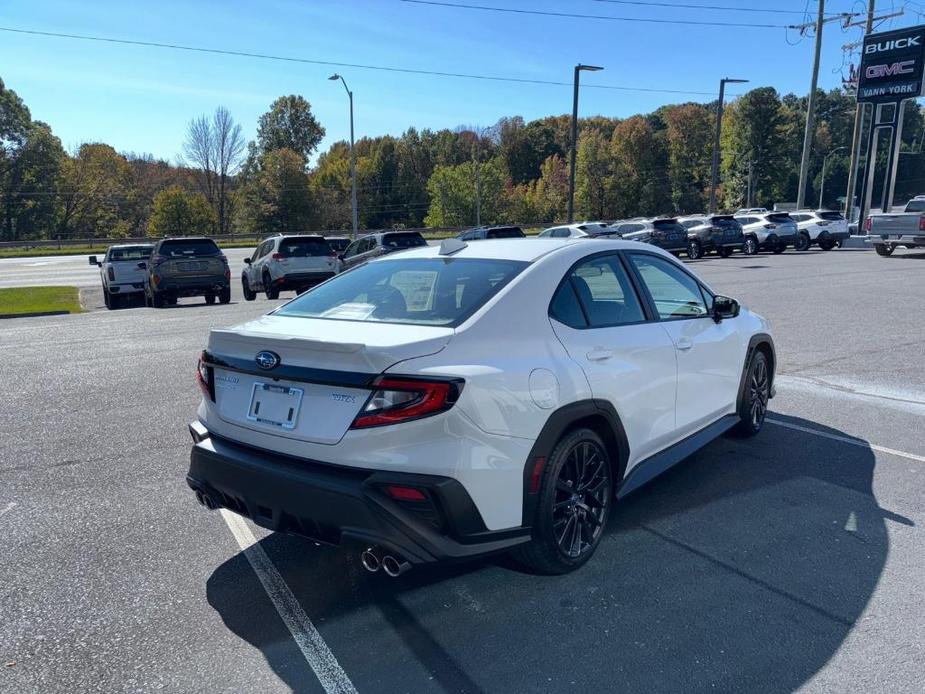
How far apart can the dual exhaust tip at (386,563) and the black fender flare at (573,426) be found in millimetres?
602

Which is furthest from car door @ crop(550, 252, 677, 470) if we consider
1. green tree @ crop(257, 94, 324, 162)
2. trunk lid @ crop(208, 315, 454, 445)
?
green tree @ crop(257, 94, 324, 162)

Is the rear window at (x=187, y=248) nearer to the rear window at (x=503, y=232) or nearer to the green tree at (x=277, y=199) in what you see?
the rear window at (x=503, y=232)

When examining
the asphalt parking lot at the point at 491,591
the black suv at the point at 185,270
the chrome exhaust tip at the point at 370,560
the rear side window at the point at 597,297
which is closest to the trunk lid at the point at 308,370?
the chrome exhaust tip at the point at 370,560

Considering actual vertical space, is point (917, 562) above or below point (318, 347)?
below

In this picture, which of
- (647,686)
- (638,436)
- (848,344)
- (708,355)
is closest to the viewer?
(647,686)

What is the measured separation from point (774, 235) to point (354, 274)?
30007 millimetres

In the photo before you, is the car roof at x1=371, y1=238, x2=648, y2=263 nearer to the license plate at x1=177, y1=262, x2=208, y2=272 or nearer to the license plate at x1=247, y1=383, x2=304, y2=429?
the license plate at x1=247, y1=383, x2=304, y2=429

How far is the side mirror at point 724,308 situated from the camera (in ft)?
15.6

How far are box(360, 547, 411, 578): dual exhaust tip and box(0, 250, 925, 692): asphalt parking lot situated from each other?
0.33 metres

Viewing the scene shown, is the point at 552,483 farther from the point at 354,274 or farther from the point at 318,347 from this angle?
the point at 354,274

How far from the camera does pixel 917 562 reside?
3.50 metres

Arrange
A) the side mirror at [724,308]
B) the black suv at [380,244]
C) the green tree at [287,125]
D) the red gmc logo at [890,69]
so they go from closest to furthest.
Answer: the side mirror at [724,308], the black suv at [380,244], the red gmc logo at [890,69], the green tree at [287,125]

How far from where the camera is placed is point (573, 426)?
10.9ft

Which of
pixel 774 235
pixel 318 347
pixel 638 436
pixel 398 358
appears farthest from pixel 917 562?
pixel 774 235
